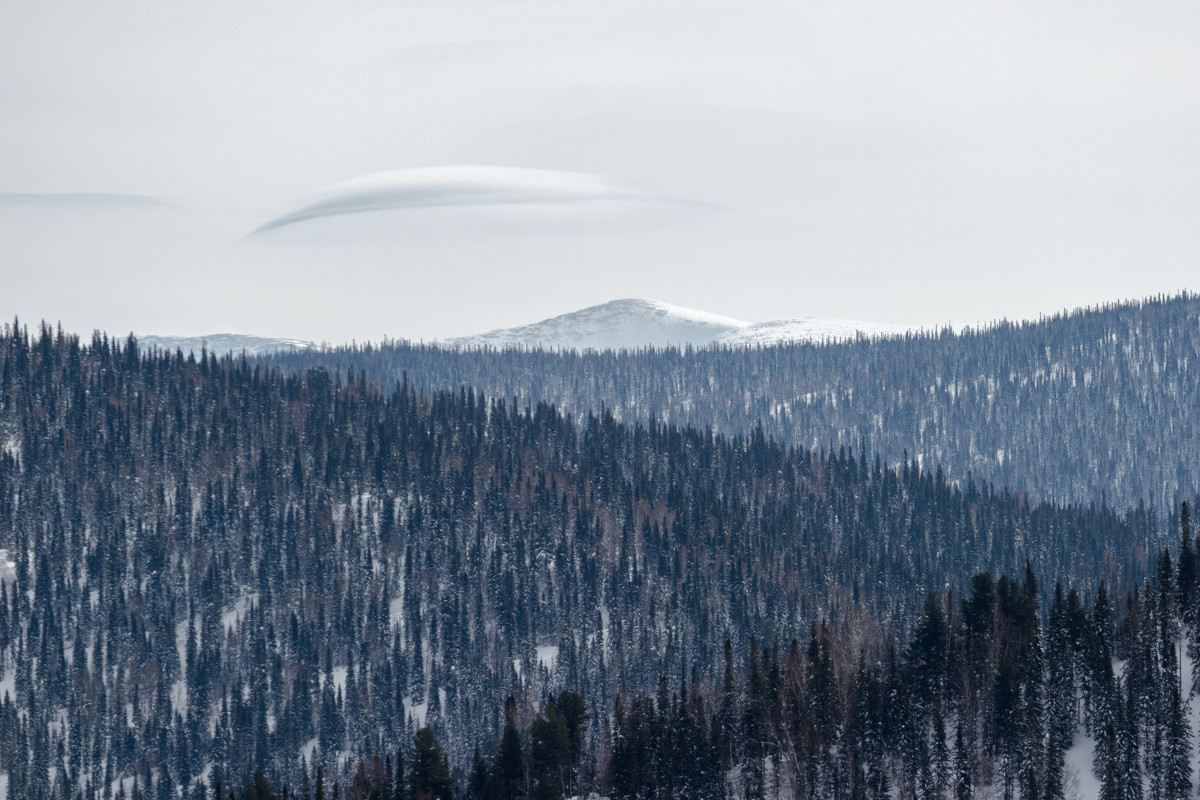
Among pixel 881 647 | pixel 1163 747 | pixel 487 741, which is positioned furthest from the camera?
pixel 487 741

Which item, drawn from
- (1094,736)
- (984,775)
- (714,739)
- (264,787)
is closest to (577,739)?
(714,739)

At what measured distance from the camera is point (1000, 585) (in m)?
133

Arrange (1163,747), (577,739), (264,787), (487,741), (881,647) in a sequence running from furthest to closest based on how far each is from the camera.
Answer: (487,741), (881,647), (577,739), (264,787), (1163,747)

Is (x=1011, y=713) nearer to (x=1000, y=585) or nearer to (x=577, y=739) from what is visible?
(x=1000, y=585)

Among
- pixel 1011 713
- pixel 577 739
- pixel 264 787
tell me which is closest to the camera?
pixel 1011 713

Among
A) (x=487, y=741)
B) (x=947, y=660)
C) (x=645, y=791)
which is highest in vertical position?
(x=947, y=660)

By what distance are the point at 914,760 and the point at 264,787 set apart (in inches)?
2084

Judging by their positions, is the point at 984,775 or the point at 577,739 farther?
the point at 577,739

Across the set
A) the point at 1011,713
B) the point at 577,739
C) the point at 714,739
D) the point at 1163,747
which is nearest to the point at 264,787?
the point at 577,739

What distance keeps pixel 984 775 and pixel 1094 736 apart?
29.4 feet

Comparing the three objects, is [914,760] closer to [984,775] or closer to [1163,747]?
[984,775]

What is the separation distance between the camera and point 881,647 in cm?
16725

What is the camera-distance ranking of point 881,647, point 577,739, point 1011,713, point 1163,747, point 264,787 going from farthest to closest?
point 881,647 → point 577,739 → point 264,787 → point 1011,713 → point 1163,747

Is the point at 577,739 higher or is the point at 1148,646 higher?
the point at 1148,646
